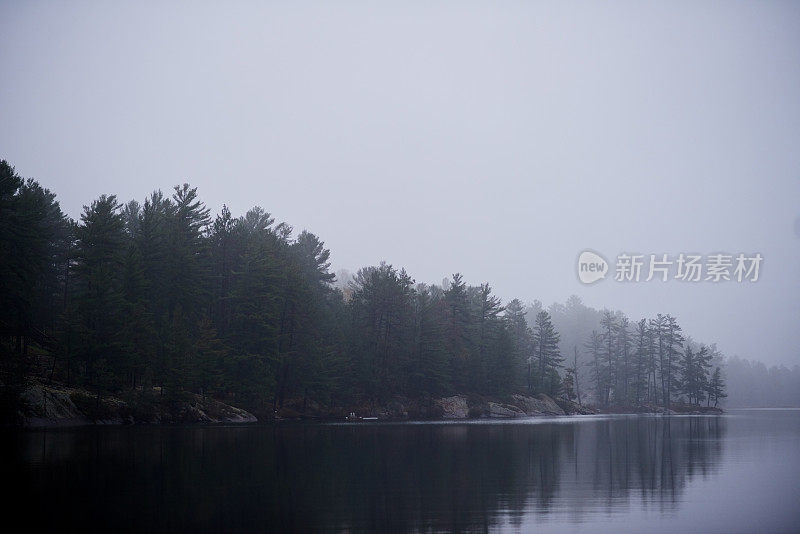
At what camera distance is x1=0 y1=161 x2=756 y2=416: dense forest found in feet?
168

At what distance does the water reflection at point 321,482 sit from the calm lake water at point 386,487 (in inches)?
2.1

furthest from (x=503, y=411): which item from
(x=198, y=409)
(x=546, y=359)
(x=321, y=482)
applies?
(x=321, y=482)

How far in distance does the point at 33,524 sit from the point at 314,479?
931cm

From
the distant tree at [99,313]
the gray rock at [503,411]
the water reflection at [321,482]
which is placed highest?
the distant tree at [99,313]

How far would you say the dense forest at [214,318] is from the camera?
51156mm

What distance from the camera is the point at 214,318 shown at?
2943 inches

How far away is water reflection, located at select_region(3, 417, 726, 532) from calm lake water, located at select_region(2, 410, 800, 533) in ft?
0.18

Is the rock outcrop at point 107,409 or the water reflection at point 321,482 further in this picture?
the rock outcrop at point 107,409

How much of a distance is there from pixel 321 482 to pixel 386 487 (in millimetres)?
2235

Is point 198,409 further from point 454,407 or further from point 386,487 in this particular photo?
point 454,407

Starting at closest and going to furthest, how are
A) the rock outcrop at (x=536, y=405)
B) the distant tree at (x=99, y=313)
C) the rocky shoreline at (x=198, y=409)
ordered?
the rocky shoreline at (x=198, y=409) → the distant tree at (x=99, y=313) → the rock outcrop at (x=536, y=405)

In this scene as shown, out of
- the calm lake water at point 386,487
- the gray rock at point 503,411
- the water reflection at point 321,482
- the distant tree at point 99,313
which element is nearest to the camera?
the calm lake water at point 386,487

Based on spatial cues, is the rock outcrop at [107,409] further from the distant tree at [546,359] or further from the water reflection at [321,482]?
the distant tree at [546,359]

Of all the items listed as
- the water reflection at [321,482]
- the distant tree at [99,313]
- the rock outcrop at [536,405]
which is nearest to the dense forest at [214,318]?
the distant tree at [99,313]
